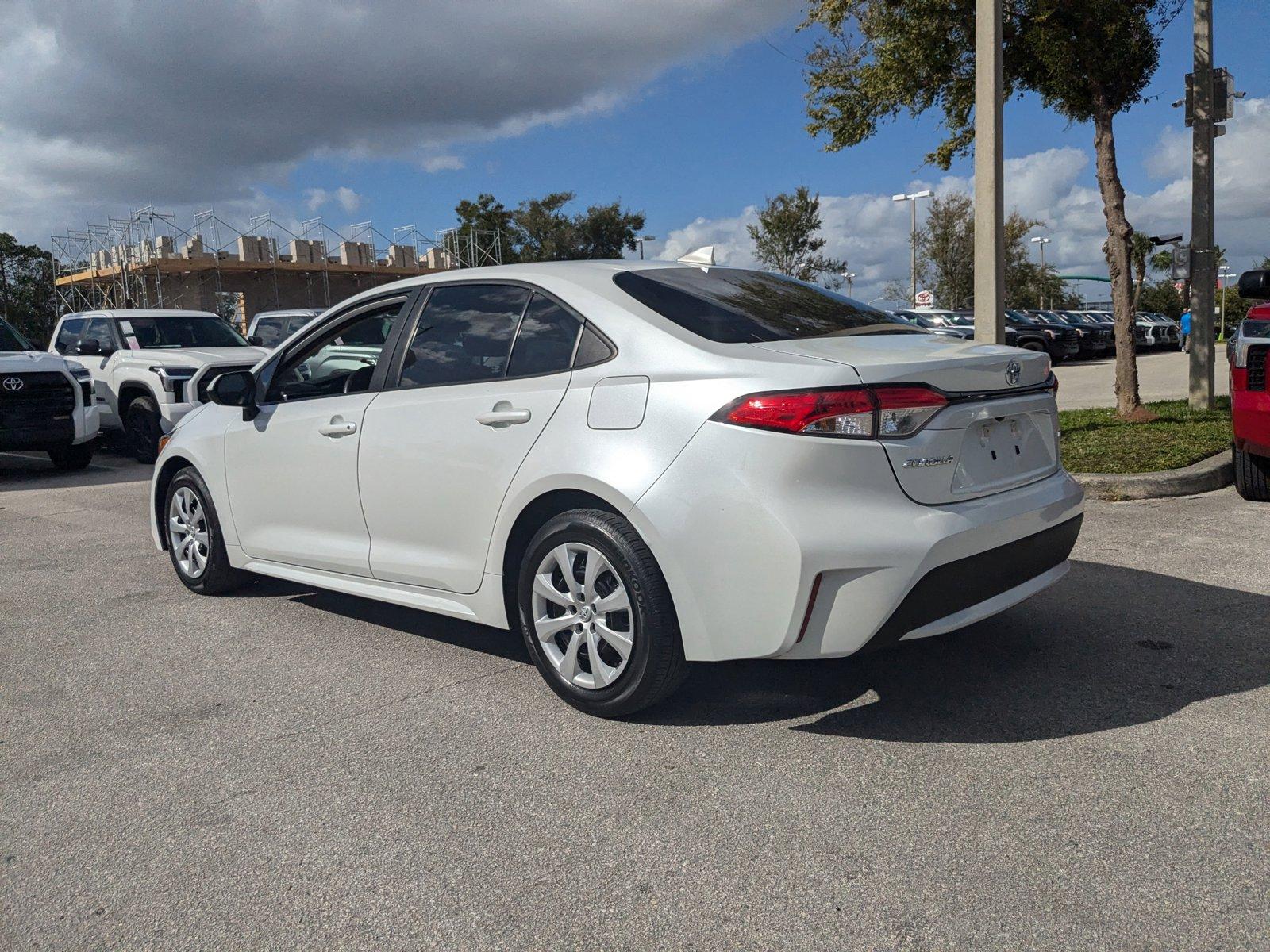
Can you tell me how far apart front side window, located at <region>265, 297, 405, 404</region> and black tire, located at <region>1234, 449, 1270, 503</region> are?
A: 5.60 metres

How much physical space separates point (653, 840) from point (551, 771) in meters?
0.57

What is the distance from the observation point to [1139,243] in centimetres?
5216

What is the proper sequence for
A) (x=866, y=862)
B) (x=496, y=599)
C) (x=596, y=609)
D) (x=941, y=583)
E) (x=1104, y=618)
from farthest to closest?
1. (x=1104, y=618)
2. (x=496, y=599)
3. (x=596, y=609)
4. (x=941, y=583)
5. (x=866, y=862)

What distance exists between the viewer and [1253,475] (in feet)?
23.8

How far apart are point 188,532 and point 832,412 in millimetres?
3983

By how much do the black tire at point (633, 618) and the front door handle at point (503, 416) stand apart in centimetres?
A: 41

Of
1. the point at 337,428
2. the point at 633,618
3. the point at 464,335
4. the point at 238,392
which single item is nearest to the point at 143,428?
the point at 238,392

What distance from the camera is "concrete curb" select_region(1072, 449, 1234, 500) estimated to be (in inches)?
303

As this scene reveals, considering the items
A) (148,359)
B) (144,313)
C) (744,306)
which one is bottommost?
(744,306)

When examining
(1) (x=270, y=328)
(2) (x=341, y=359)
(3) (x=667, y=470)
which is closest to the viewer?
(3) (x=667, y=470)

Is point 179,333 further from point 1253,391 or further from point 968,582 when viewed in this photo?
point 968,582

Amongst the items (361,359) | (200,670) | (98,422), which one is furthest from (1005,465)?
(98,422)

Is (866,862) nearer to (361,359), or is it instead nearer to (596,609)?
(596,609)

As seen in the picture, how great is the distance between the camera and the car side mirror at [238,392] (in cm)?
529
